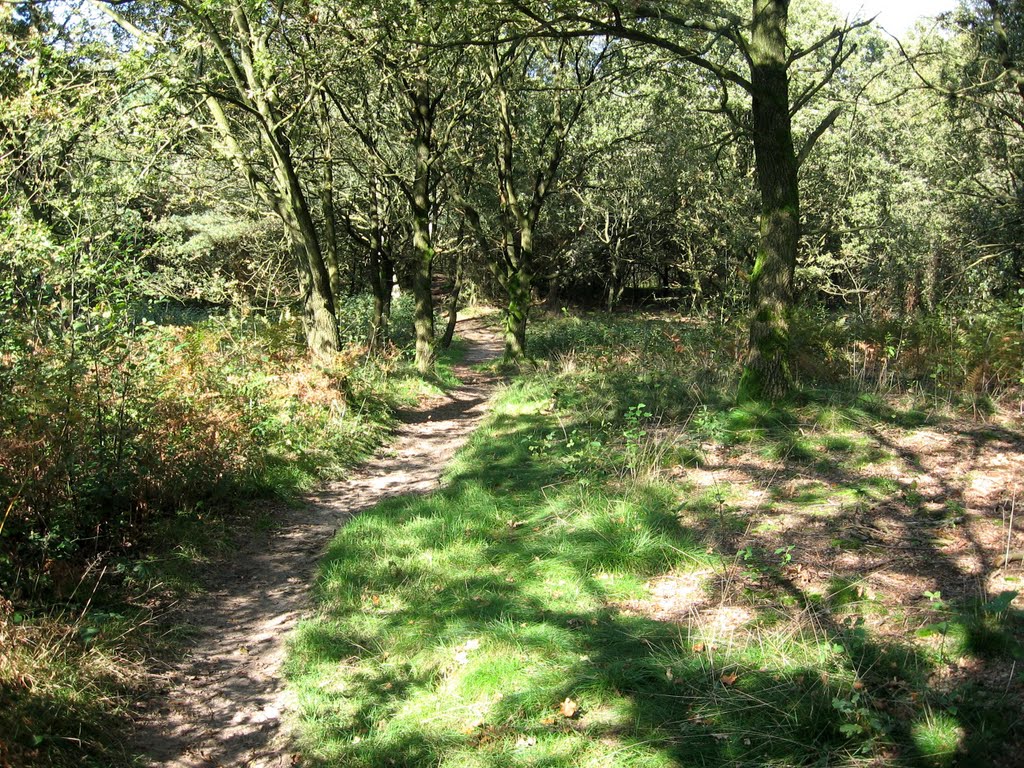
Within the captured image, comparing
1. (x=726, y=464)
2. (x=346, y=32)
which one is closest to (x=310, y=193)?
(x=346, y=32)

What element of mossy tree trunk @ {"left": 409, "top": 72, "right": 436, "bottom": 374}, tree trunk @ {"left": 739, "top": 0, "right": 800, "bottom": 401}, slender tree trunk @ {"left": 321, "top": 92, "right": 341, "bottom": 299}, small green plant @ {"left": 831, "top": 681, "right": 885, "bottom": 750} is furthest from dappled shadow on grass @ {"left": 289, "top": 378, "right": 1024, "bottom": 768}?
slender tree trunk @ {"left": 321, "top": 92, "right": 341, "bottom": 299}

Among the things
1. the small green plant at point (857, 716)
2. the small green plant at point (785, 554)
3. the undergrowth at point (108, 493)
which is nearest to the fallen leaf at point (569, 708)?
the small green plant at point (857, 716)

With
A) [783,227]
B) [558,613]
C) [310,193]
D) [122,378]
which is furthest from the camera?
[310,193]

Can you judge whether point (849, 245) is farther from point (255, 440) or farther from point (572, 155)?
point (255, 440)

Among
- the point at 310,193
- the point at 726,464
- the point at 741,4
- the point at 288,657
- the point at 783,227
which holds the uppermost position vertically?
the point at 741,4

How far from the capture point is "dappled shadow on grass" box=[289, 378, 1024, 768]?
339 cm

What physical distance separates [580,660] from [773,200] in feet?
18.4

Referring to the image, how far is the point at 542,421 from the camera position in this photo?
984 cm

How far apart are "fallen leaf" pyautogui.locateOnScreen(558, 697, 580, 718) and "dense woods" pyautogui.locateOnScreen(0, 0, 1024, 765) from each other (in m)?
2.70

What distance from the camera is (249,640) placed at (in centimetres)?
527

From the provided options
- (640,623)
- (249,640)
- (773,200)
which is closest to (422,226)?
(773,200)

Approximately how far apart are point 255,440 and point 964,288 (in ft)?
50.9

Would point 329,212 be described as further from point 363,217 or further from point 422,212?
point 363,217

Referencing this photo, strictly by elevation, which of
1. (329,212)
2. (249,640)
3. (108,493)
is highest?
(329,212)
